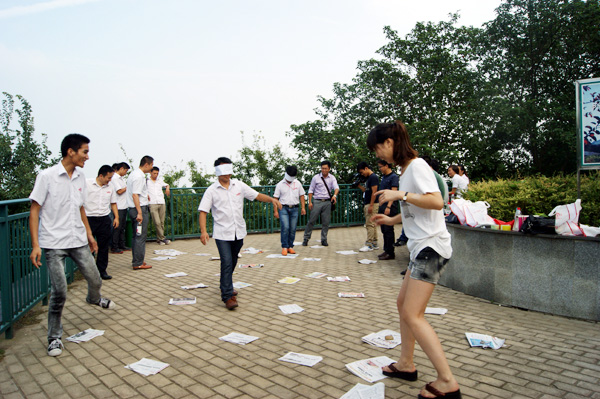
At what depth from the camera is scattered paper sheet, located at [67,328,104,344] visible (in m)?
4.46

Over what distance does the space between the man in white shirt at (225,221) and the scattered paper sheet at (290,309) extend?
61 cm

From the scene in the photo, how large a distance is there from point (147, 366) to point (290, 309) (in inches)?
83.3

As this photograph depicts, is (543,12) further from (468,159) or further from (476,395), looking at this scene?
(476,395)

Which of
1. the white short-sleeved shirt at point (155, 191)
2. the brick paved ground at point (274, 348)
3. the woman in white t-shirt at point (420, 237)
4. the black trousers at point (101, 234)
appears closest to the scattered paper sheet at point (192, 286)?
the brick paved ground at point (274, 348)

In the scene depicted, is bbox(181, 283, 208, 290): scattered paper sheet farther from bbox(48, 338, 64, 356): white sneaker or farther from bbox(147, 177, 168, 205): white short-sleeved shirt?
bbox(147, 177, 168, 205): white short-sleeved shirt

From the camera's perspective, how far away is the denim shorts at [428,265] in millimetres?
3008

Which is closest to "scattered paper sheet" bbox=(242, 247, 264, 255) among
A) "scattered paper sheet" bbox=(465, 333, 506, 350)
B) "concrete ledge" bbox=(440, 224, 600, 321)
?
"concrete ledge" bbox=(440, 224, 600, 321)

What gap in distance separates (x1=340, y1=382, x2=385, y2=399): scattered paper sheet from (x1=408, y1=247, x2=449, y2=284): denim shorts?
88 centimetres

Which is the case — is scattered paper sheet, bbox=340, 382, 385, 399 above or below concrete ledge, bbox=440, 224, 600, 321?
below

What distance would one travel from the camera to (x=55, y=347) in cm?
411

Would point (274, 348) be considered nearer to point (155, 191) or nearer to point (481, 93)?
point (155, 191)

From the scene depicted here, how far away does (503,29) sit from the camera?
21.5m

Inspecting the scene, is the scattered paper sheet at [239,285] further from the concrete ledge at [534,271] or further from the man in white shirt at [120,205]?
the man in white shirt at [120,205]

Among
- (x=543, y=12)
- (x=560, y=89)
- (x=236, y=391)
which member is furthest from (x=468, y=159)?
(x=236, y=391)
